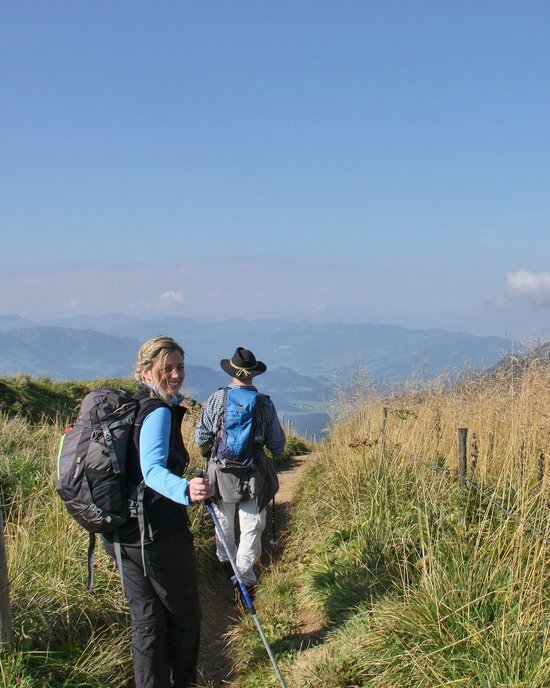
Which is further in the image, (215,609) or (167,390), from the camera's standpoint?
(215,609)

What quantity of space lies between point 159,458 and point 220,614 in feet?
9.44

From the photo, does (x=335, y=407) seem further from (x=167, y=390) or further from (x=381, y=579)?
(x=167, y=390)

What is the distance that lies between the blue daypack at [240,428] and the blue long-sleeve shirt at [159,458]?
6.41 ft

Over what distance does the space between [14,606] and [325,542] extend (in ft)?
8.58

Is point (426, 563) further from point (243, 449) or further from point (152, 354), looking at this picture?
point (152, 354)

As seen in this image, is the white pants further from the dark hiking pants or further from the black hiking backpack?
the black hiking backpack

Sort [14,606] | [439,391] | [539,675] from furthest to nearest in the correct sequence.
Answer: [439,391] < [14,606] < [539,675]

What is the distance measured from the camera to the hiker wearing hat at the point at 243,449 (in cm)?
509

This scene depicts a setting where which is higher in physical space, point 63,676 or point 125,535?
point 125,535

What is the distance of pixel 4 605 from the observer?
327cm

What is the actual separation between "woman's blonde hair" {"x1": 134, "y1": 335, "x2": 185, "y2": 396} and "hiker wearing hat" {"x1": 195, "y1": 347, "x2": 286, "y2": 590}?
1.83m

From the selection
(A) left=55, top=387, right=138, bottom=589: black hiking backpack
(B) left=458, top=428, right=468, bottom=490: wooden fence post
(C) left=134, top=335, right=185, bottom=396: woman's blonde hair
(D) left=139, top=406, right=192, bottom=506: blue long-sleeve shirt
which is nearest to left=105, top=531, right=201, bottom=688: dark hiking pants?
(A) left=55, top=387, right=138, bottom=589: black hiking backpack

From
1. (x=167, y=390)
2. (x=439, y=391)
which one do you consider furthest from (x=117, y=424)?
(x=439, y=391)

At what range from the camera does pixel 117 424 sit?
123 inches
